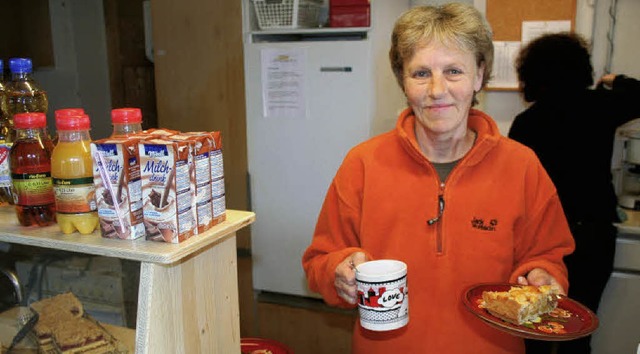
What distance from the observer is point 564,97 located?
2305mm

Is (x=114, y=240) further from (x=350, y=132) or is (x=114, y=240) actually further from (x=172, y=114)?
(x=172, y=114)

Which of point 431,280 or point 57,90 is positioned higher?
point 57,90

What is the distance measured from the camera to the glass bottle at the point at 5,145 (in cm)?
125

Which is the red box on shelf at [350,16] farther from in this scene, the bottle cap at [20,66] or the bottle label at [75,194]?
the bottle label at [75,194]

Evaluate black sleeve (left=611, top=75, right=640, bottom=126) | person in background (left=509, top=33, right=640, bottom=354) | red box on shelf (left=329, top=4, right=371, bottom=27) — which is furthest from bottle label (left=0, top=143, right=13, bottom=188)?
black sleeve (left=611, top=75, right=640, bottom=126)

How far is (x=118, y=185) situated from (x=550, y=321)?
921 mm

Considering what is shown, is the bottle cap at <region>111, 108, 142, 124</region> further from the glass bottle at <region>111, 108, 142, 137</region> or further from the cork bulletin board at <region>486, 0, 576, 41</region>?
the cork bulletin board at <region>486, 0, 576, 41</region>

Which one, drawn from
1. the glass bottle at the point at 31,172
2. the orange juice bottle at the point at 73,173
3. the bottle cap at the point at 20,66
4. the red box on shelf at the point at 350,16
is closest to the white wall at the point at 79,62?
the red box on shelf at the point at 350,16

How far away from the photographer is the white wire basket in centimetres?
257

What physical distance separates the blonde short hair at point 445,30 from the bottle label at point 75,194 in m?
0.78

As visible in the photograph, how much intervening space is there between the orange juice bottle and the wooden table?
0.15 ft

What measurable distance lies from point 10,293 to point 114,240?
543 millimetres

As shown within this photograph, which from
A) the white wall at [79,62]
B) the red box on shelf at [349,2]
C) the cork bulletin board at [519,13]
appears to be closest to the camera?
the red box on shelf at [349,2]

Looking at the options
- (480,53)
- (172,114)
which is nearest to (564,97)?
(480,53)
